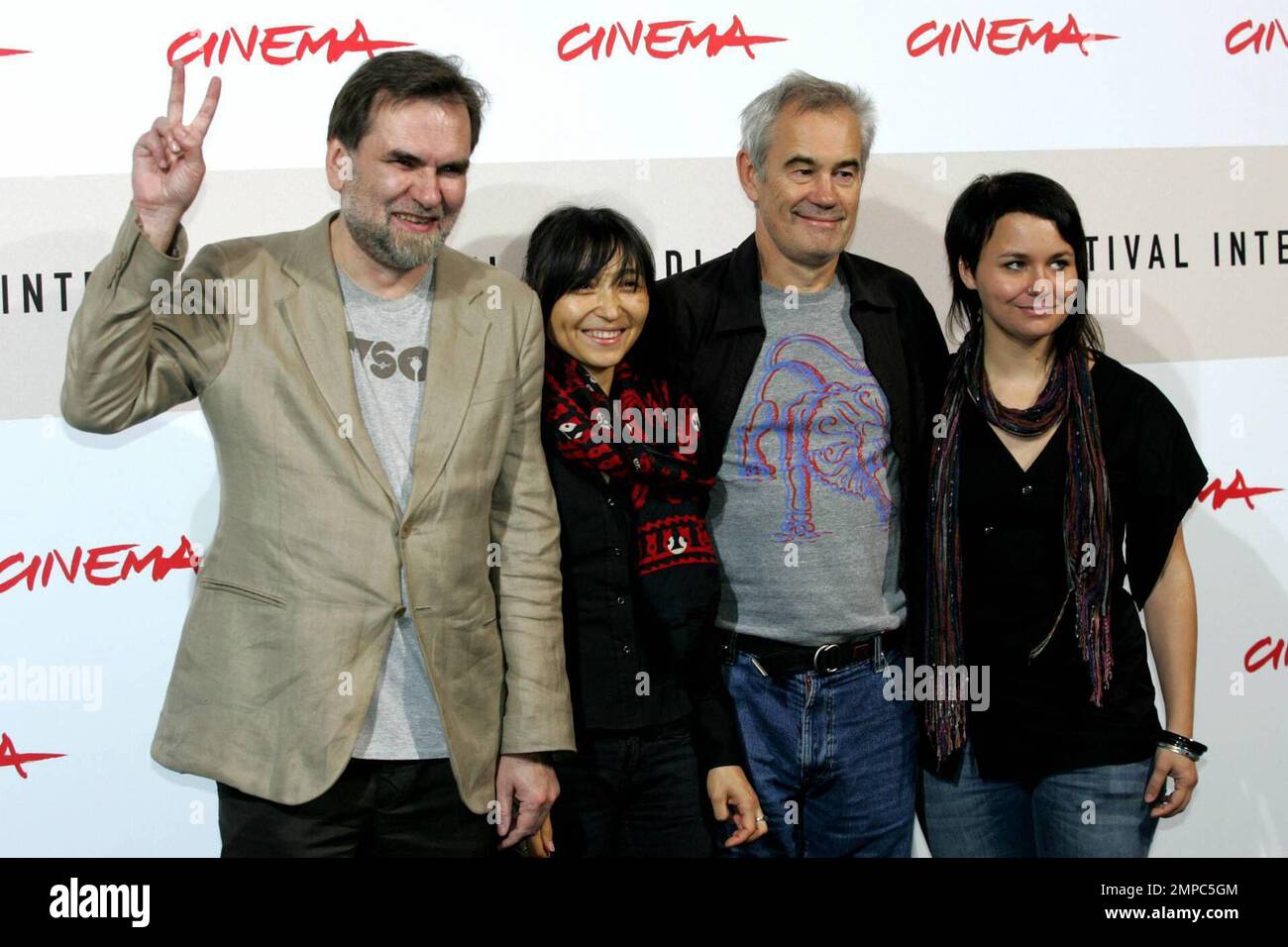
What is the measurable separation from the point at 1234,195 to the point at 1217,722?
127cm

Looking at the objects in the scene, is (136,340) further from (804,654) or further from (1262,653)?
(1262,653)

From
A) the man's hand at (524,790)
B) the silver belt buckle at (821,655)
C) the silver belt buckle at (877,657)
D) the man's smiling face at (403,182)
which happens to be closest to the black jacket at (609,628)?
the man's hand at (524,790)

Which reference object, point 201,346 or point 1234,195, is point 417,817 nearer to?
point 201,346

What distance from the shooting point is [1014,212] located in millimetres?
2342

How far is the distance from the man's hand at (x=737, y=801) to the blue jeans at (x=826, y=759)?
0.05 meters

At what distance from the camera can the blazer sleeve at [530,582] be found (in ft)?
7.00

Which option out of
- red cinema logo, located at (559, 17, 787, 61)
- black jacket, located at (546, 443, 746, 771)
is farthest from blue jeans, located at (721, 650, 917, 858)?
red cinema logo, located at (559, 17, 787, 61)

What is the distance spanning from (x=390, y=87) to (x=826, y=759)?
57.1 inches

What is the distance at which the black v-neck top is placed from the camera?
2281 mm

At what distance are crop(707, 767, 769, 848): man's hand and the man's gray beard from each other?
1077 millimetres

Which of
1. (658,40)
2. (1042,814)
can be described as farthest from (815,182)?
(1042,814)

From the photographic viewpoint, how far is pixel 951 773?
2.36m
